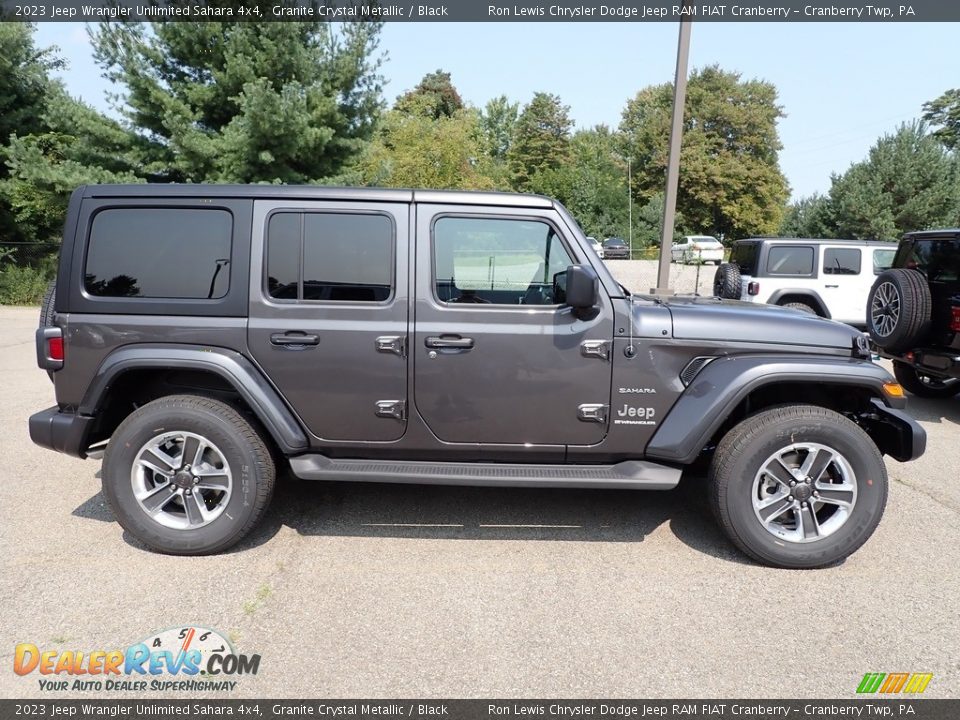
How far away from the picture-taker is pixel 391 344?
366 centimetres

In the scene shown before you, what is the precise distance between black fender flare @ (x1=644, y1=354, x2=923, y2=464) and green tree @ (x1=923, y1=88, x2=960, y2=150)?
2216 inches

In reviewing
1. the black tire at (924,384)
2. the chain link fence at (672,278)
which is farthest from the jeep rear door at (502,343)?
the chain link fence at (672,278)

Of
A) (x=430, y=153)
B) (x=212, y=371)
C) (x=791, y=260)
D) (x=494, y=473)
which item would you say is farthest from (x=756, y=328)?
(x=430, y=153)

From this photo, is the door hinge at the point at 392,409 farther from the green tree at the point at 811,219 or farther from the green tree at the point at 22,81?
the green tree at the point at 811,219

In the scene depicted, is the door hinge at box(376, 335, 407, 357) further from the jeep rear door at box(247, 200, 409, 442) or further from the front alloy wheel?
the front alloy wheel

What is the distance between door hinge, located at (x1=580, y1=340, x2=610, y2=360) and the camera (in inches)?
144

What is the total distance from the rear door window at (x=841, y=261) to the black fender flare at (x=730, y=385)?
28.6 ft

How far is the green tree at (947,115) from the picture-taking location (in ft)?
161

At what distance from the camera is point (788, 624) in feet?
10.2

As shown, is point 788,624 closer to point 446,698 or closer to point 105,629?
point 446,698

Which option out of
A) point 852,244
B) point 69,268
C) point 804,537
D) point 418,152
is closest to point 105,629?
point 69,268

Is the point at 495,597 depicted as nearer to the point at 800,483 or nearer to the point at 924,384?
the point at 800,483

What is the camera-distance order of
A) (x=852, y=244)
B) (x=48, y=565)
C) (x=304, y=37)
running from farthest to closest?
(x=304, y=37) < (x=852, y=244) < (x=48, y=565)

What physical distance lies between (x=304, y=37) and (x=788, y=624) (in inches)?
596
